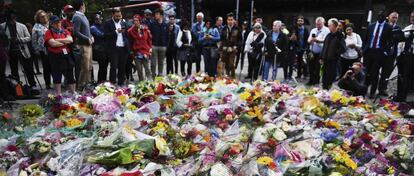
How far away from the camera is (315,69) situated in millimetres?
9188

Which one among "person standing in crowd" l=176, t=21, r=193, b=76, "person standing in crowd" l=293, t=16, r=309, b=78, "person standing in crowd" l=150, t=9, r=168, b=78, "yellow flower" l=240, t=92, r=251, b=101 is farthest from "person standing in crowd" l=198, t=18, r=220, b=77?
"yellow flower" l=240, t=92, r=251, b=101

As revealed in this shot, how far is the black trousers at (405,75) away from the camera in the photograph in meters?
7.52

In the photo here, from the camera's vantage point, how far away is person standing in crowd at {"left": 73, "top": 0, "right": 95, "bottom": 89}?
7.07 meters

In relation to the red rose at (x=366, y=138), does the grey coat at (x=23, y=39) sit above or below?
above

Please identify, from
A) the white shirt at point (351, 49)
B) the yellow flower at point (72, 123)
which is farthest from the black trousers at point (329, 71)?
the yellow flower at point (72, 123)

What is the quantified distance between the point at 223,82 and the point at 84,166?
159 inches

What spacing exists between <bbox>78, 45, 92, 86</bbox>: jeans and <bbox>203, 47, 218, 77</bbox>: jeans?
2.98 metres

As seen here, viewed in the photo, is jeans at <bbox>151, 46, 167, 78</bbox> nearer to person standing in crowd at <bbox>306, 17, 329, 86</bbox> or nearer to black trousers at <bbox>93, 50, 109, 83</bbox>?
black trousers at <bbox>93, 50, 109, 83</bbox>

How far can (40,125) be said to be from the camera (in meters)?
4.80

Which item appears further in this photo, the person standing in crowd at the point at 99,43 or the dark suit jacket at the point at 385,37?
the person standing in crowd at the point at 99,43

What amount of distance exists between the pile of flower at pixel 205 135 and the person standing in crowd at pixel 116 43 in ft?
5.51

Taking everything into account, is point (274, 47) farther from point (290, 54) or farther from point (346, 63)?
point (346, 63)

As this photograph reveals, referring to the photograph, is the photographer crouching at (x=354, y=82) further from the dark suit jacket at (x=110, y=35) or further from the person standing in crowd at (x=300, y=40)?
the dark suit jacket at (x=110, y=35)

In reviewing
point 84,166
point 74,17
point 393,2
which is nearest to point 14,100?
point 74,17
